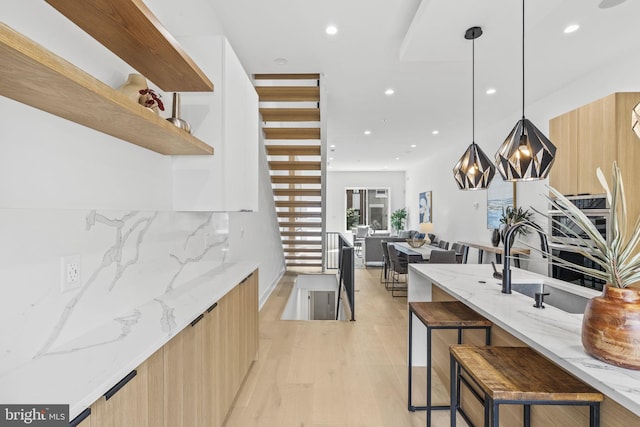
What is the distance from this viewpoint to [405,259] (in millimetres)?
5738

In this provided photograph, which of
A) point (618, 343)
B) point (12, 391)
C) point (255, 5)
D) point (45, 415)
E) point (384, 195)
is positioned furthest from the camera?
point (384, 195)

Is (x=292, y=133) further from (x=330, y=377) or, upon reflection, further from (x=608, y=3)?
(x=608, y=3)

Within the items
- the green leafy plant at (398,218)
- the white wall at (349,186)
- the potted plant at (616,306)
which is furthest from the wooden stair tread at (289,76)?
the green leafy plant at (398,218)

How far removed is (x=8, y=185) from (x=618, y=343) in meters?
1.98

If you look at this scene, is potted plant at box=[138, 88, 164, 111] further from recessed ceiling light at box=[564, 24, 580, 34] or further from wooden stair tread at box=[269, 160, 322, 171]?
recessed ceiling light at box=[564, 24, 580, 34]

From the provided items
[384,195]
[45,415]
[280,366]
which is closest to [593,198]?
[280,366]

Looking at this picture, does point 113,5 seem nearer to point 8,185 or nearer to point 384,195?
point 8,185

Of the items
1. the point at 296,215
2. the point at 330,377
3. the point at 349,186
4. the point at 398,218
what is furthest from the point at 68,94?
the point at 349,186

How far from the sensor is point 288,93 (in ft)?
13.4

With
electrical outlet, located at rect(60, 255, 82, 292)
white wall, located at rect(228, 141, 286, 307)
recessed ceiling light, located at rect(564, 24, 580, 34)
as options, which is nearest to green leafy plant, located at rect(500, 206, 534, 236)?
recessed ceiling light, located at rect(564, 24, 580, 34)

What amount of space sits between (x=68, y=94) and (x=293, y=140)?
4273mm

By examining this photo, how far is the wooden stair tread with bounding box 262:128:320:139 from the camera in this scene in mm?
4461

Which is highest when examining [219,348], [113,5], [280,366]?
[113,5]

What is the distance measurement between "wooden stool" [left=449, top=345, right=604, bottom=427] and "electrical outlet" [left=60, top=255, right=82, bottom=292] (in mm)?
1592
